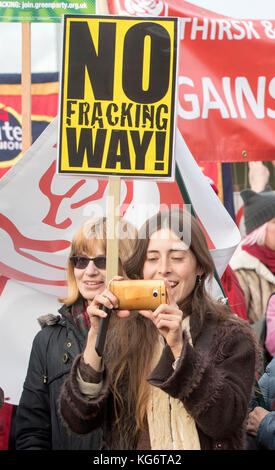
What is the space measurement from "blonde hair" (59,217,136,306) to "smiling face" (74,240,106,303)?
0.03 feet

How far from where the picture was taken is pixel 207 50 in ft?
13.4

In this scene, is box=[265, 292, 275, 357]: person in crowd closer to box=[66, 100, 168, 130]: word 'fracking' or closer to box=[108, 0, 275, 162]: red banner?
box=[108, 0, 275, 162]: red banner

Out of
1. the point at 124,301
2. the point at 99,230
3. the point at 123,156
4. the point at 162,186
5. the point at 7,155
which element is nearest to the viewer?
the point at 124,301

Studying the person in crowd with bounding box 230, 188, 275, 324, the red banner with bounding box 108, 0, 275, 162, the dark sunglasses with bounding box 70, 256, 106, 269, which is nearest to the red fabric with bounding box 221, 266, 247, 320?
the person in crowd with bounding box 230, 188, 275, 324

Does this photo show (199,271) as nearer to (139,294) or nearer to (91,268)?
(139,294)

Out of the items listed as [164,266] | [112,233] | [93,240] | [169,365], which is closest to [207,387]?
[169,365]

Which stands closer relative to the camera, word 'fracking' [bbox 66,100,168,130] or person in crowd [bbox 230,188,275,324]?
word 'fracking' [bbox 66,100,168,130]

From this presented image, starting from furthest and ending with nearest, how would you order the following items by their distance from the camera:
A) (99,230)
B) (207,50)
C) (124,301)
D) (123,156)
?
(207,50), (99,230), (123,156), (124,301)

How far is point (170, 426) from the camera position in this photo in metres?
2.13

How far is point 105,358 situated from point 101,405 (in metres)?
0.19

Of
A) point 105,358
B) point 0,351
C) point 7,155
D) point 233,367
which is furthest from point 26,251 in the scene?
point 7,155

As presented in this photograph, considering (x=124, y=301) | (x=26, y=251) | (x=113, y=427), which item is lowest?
(x=113, y=427)

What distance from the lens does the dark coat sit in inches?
79.2

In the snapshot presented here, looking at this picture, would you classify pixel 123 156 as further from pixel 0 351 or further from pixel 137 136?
pixel 0 351
